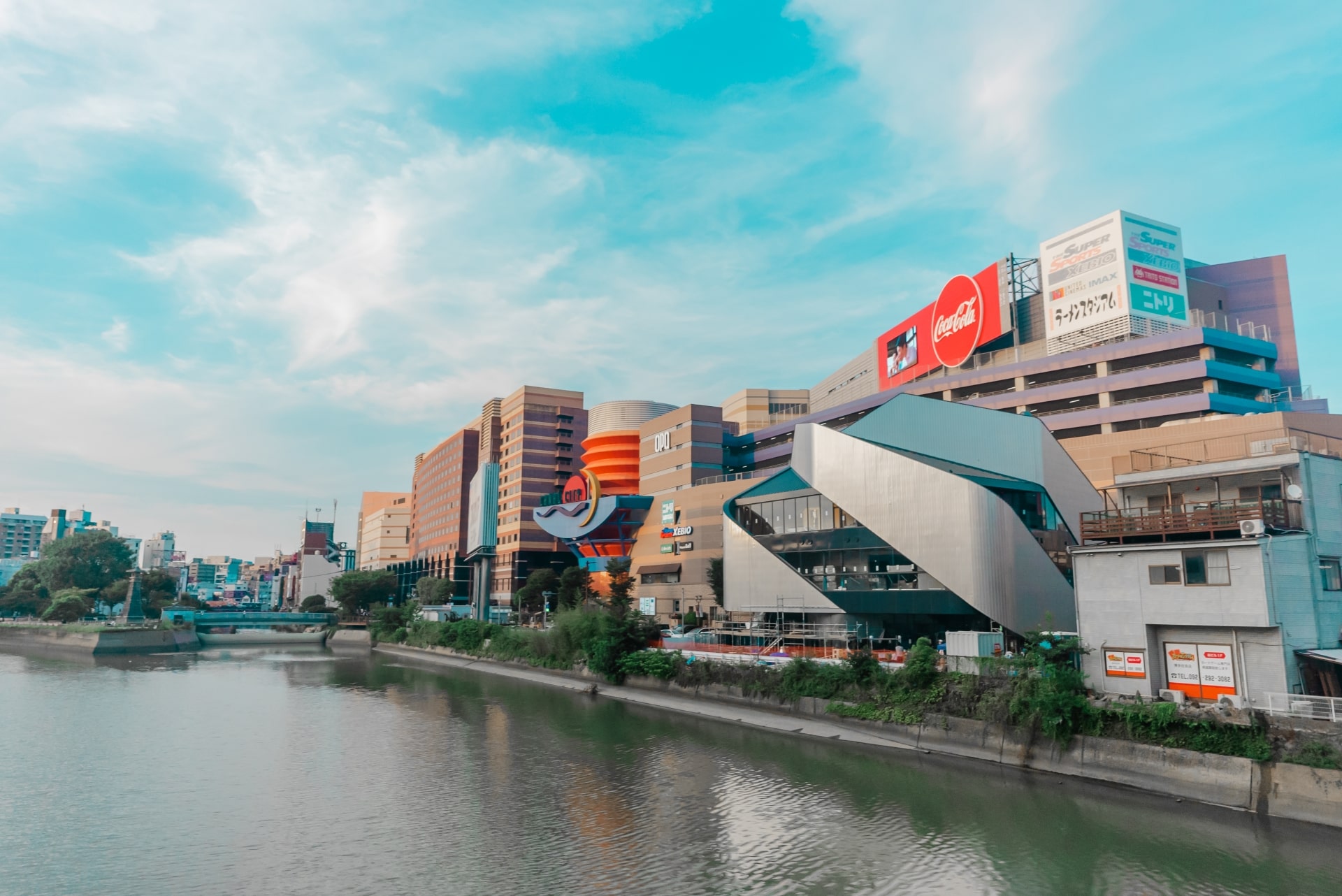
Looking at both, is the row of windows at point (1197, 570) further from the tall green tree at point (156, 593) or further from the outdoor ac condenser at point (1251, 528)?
the tall green tree at point (156, 593)

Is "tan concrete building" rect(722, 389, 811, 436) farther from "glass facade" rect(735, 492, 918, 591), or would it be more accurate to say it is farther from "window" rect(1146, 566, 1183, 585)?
"window" rect(1146, 566, 1183, 585)

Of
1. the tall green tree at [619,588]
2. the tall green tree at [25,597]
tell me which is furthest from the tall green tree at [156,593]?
the tall green tree at [619,588]

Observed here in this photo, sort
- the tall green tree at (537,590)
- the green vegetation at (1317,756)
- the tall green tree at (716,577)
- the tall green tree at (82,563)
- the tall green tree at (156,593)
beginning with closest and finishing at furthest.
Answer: the green vegetation at (1317,756), the tall green tree at (716,577), the tall green tree at (537,590), the tall green tree at (156,593), the tall green tree at (82,563)

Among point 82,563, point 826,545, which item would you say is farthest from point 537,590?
point 82,563

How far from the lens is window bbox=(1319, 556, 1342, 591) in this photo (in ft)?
114

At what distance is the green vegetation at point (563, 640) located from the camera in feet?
227

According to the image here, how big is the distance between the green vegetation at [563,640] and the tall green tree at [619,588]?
962 millimetres

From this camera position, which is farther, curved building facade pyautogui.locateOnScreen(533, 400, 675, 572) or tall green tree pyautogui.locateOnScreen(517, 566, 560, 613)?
tall green tree pyautogui.locateOnScreen(517, 566, 560, 613)

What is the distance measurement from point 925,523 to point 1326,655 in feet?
92.2

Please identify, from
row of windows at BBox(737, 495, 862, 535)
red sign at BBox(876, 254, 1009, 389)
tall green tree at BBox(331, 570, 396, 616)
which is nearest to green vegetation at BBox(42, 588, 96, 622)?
tall green tree at BBox(331, 570, 396, 616)

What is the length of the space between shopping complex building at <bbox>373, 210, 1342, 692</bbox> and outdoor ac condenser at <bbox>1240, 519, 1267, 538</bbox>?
2.22ft

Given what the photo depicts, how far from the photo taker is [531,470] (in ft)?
537

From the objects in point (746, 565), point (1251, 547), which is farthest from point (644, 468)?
point (1251, 547)

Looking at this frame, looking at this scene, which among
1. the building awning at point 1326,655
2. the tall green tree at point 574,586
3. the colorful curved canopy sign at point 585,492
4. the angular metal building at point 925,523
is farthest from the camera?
the colorful curved canopy sign at point 585,492
